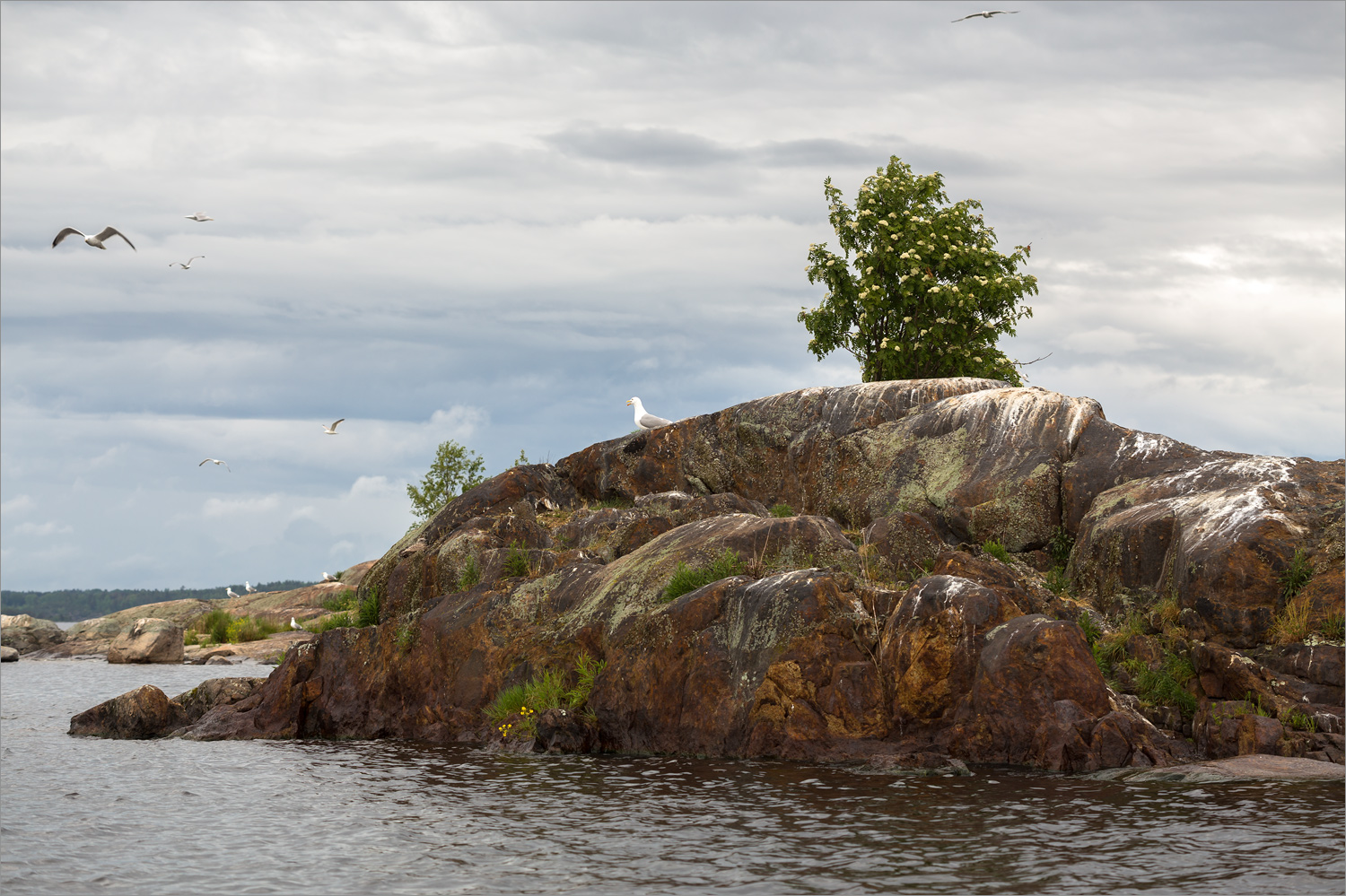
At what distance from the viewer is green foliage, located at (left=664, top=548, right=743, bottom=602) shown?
24.8m

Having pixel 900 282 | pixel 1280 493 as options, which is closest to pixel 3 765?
pixel 1280 493

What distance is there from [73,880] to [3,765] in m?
12.6

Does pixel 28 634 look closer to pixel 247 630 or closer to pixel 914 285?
pixel 247 630

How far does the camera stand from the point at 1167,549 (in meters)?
24.7

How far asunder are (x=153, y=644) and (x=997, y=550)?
2163 inches

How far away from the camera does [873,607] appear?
75.3ft

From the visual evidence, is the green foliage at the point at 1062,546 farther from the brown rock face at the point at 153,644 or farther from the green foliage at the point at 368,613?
the brown rock face at the point at 153,644

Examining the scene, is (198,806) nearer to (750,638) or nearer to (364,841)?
(364,841)

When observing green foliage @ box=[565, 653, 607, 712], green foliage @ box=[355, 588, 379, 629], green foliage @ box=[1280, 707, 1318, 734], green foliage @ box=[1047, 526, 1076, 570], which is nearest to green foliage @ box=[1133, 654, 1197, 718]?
green foliage @ box=[1280, 707, 1318, 734]

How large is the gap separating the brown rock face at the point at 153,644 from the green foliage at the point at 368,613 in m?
39.4

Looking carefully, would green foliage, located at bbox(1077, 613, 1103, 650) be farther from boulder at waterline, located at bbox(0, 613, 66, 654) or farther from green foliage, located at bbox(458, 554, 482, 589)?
boulder at waterline, located at bbox(0, 613, 66, 654)

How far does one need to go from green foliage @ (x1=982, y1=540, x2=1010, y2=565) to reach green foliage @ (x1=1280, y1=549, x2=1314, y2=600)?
6214mm

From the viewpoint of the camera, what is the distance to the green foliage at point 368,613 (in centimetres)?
3350

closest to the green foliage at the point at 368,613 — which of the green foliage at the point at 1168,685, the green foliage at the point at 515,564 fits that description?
the green foliage at the point at 515,564
